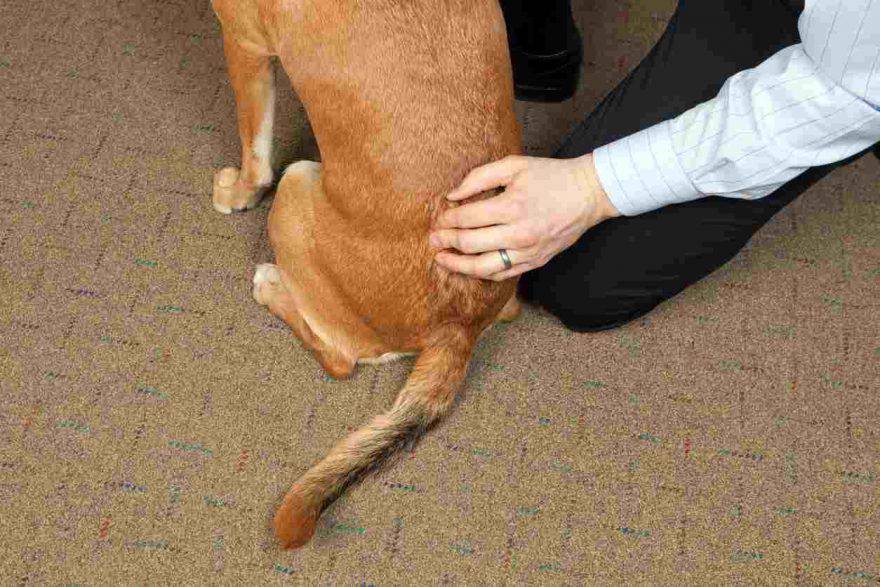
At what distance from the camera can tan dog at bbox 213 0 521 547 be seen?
45.7 inches

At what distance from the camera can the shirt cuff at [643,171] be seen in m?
1.24

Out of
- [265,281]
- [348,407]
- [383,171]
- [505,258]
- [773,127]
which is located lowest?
[348,407]

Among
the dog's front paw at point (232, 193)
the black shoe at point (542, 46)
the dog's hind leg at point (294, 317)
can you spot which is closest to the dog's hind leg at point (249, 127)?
the dog's front paw at point (232, 193)

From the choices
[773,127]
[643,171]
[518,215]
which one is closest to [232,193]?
[518,215]

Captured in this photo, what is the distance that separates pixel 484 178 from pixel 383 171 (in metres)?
0.15

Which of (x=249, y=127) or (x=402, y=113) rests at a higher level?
(x=402, y=113)

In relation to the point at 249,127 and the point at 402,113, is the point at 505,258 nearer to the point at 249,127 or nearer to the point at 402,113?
the point at 402,113

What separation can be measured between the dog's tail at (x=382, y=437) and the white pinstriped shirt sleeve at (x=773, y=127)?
385 millimetres

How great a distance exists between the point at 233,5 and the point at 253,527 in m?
0.94

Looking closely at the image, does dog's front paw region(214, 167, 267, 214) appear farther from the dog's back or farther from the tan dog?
the dog's back

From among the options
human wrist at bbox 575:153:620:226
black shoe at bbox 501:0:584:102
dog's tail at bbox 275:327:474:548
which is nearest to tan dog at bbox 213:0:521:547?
dog's tail at bbox 275:327:474:548

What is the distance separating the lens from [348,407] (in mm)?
1592

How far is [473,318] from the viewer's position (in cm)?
130

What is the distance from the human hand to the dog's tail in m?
0.15
